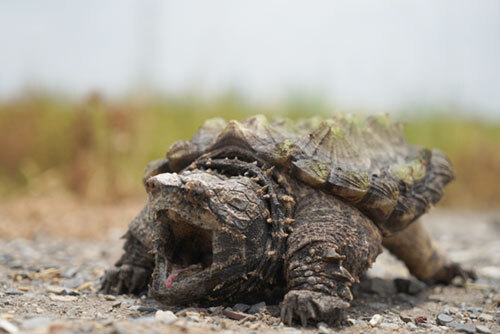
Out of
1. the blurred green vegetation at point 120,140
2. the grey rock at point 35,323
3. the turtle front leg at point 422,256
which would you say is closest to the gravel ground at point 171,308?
the grey rock at point 35,323

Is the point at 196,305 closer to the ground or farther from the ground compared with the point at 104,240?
farther from the ground

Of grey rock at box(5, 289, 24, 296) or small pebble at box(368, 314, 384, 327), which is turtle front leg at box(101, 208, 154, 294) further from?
small pebble at box(368, 314, 384, 327)

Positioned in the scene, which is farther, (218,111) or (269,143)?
(218,111)

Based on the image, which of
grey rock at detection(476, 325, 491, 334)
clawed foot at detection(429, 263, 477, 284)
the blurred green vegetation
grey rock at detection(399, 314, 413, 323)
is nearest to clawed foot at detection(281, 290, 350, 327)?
grey rock at detection(399, 314, 413, 323)

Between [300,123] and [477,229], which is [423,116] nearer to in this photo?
[477,229]

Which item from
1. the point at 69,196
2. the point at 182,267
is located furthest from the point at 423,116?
the point at 182,267

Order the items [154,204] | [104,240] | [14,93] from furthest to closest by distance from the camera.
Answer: [14,93]
[104,240]
[154,204]

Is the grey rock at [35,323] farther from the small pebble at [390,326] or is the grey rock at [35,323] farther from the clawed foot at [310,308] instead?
the small pebble at [390,326]
